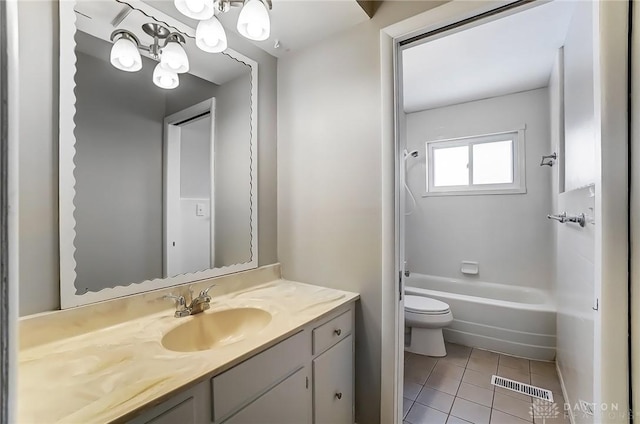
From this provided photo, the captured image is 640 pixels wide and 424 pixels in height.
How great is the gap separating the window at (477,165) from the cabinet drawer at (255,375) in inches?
108

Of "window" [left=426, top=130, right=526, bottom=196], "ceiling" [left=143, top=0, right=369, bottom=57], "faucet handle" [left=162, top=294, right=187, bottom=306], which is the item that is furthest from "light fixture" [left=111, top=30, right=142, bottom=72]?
"window" [left=426, top=130, right=526, bottom=196]

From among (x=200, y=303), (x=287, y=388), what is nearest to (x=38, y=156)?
(x=200, y=303)

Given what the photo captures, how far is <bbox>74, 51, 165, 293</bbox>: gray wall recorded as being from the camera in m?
1.03

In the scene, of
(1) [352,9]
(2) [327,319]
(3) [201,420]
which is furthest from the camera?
(1) [352,9]

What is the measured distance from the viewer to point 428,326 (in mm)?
2301

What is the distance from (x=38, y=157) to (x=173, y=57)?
69cm

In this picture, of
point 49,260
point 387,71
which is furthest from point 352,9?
point 49,260

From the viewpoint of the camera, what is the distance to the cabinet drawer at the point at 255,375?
82cm

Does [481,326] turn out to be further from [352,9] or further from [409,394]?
[352,9]

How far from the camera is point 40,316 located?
90cm

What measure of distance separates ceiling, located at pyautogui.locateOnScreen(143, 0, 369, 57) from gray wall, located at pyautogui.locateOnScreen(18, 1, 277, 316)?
47cm

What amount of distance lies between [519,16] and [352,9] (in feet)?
3.74

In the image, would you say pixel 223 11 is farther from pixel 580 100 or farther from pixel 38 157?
pixel 580 100

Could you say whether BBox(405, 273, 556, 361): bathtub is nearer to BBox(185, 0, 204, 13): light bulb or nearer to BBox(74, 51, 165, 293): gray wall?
BBox(74, 51, 165, 293): gray wall
